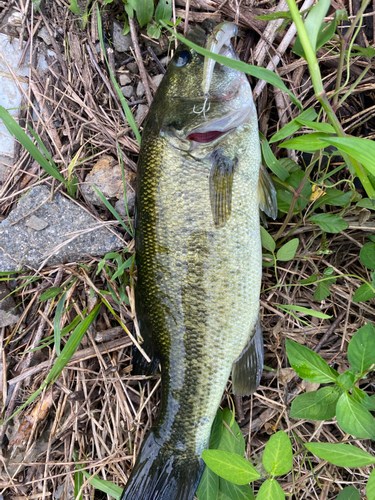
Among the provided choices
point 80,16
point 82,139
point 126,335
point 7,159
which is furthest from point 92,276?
point 80,16

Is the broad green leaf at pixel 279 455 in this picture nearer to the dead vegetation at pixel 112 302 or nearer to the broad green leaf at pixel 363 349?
the broad green leaf at pixel 363 349

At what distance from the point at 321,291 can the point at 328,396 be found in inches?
28.4

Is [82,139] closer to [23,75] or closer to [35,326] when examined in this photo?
[23,75]

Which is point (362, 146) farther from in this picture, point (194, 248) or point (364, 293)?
point (364, 293)

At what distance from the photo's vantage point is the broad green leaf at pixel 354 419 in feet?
5.65

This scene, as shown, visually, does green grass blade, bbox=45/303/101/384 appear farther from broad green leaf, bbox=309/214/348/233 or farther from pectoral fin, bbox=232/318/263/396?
broad green leaf, bbox=309/214/348/233

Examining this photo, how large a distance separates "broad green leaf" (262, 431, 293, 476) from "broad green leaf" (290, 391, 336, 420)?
0.29 meters

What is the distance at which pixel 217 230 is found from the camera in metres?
2.12

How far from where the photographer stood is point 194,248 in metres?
2.12

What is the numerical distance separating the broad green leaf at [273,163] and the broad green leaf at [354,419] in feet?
4.50

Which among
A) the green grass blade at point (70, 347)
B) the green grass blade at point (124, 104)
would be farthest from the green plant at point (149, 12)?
the green grass blade at point (70, 347)

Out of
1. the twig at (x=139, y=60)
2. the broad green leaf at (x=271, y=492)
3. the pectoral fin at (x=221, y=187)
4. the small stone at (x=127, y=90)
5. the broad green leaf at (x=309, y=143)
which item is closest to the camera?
the broad green leaf at (x=309, y=143)

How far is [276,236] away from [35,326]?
199 cm

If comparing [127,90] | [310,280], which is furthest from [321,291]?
[127,90]
